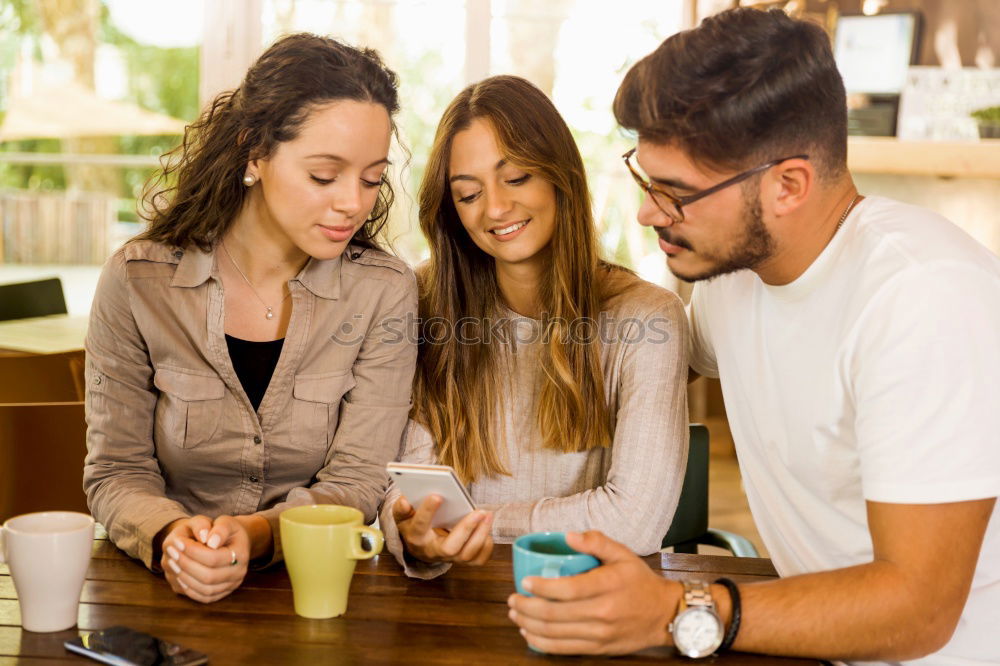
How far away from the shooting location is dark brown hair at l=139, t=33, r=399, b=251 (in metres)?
1.65

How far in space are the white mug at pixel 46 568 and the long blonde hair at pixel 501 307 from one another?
71 centimetres

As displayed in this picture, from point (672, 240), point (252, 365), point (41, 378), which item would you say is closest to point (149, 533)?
point (252, 365)

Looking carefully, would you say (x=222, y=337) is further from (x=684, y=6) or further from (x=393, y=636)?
(x=684, y=6)

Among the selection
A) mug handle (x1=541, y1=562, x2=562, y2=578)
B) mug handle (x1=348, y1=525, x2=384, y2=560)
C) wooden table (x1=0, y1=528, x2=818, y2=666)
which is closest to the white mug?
wooden table (x1=0, y1=528, x2=818, y2=666)

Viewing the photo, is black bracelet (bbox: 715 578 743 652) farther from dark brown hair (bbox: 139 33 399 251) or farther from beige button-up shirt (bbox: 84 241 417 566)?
dark brown hair (bbox: 139 33 399 251)

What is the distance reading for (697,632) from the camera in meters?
1.10

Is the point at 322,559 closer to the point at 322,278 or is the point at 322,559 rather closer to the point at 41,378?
the point at 322,278

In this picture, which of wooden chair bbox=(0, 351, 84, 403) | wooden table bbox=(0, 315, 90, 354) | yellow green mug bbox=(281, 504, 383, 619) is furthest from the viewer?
wooden table bbox=(0, 315, 90, 354)

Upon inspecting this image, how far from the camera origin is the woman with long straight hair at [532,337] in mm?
1698

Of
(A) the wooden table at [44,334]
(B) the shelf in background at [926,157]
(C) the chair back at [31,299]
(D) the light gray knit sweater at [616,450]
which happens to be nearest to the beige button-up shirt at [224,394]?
(D) the light gray knit sweater at [616,450]

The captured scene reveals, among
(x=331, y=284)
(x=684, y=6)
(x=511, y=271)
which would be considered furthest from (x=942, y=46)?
(x=331, y=284)

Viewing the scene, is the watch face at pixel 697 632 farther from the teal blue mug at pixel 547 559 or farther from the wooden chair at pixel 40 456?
the wooden chair at pixel 40 456

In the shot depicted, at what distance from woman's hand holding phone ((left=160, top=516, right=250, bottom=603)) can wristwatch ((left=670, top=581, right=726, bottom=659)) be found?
0.53m

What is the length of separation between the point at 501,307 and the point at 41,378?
1.25 metres
